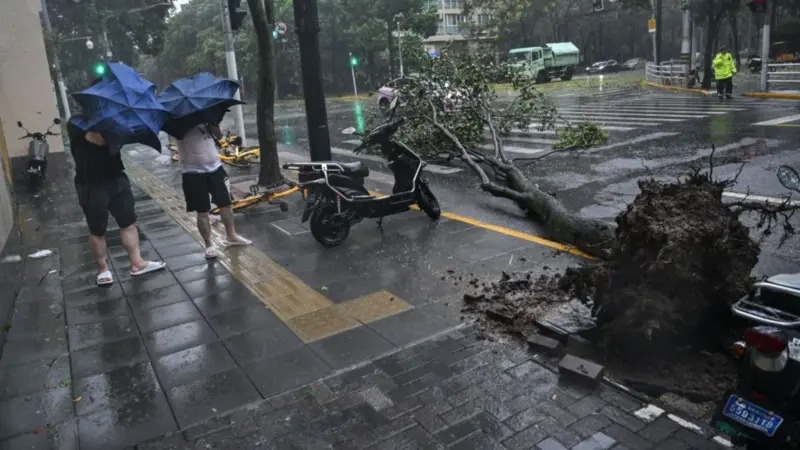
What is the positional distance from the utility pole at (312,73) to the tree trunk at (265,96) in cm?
168

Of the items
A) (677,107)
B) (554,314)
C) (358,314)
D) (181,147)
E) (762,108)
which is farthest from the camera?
(677,107)

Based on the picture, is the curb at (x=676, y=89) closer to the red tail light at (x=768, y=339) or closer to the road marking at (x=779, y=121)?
the road marking at (x=779, y=121)

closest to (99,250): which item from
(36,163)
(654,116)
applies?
(36,163)

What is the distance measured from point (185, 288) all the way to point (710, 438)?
4626mm

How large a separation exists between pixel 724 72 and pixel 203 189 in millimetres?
19285

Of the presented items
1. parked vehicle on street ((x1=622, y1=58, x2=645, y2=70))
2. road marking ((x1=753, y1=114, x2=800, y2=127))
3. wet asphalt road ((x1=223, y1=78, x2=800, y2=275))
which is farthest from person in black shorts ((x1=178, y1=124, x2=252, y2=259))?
parked vehicle on street ((x1=622, y1=58, x2=645, y2=70))

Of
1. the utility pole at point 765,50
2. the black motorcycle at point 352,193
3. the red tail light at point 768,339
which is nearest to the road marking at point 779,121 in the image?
the utility pole at point 765,50

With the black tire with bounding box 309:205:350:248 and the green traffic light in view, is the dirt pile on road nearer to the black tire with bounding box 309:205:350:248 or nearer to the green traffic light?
the black tire with bounding box 309:205:350:248

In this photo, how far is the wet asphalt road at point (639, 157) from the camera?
8.07 m

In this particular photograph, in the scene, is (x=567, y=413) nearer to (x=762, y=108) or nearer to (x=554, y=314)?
(x=554, y=314)

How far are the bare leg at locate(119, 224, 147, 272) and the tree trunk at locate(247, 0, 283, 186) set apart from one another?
13.4 feet

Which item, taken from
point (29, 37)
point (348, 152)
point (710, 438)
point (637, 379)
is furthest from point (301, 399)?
point (29, 37)

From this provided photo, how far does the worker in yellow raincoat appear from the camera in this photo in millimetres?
20109

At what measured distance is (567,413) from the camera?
3.43 meters
